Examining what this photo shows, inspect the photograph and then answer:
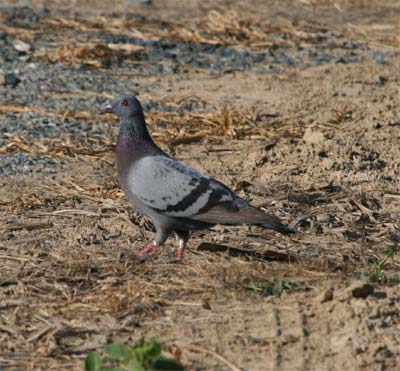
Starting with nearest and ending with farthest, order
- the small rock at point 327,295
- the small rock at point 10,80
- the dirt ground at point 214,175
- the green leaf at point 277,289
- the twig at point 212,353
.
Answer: the twig at point 212,353 < the dirt ground at point 214,175 < the small rock at point 327,295 < the green leaf at point 277,289 < the small rock at point 10,80

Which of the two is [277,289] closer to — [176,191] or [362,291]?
[362,291]

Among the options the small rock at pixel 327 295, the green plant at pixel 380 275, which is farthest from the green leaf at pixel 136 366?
the green plant at pixel 380 275

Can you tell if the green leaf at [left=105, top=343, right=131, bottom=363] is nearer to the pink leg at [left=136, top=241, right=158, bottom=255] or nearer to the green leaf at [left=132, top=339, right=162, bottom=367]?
the green leaf at [left=132, top=339, right=162, bottom=367]

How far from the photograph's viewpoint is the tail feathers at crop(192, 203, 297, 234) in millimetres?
6426

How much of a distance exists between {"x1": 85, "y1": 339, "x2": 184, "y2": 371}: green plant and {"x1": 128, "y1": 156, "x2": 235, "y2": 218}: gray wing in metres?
1.93

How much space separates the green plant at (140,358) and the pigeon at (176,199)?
73.1 inches

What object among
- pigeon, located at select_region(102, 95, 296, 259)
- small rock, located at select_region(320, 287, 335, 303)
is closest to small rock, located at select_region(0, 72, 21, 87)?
pigeon, located at select_region(102, 95, 296, 259)

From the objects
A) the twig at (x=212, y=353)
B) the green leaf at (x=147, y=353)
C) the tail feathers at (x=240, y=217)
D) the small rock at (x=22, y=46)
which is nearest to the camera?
the green leaf at (x=147, y=353)

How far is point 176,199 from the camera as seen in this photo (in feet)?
21.8

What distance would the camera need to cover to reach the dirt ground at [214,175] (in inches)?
212

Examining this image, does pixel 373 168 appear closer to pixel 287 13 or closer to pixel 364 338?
pixel 364 338

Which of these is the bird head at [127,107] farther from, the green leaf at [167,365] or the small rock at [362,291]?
the green leaf at [167,365]

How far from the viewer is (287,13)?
49.7 ft

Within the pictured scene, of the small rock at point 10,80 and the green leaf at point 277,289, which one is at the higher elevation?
the green leaf at point 277,289
